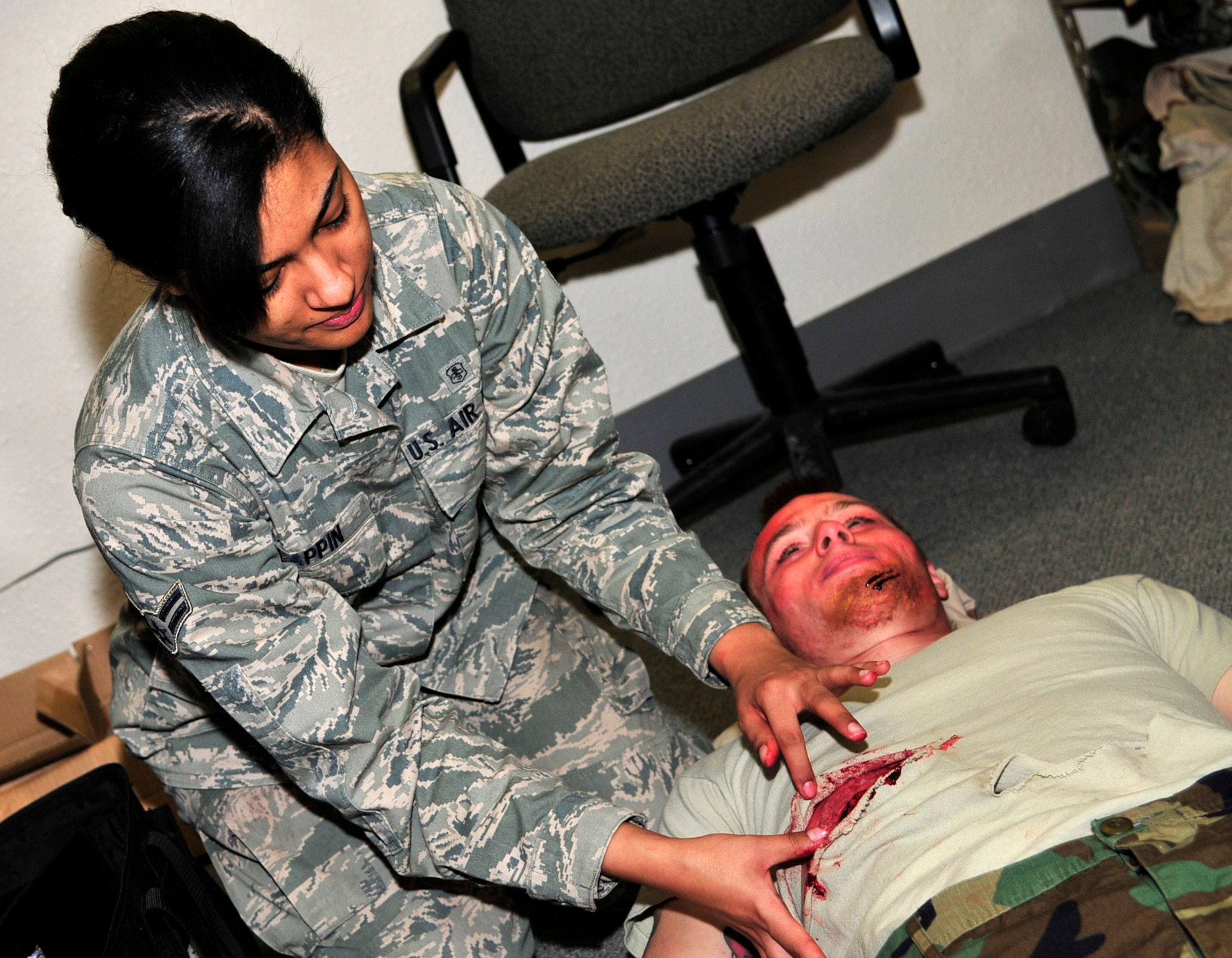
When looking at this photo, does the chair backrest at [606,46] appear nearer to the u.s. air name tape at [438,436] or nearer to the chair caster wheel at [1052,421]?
the chair caster wheel at [1052,421]

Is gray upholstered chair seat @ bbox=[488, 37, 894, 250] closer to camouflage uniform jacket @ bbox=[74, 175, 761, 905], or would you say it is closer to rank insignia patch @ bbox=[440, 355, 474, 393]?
camouflage uniform jacket @ bbox=[74, 175, 761, 905]

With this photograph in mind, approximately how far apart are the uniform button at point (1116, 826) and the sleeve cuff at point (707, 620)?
34 cm

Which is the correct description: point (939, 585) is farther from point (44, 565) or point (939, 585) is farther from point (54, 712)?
point (44, 565)

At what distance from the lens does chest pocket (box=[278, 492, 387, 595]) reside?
111 cm

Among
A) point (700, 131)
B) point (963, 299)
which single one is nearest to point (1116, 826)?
point (700, 131)

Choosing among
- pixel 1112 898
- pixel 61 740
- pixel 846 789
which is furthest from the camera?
pixel 61 740

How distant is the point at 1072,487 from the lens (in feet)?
5.67

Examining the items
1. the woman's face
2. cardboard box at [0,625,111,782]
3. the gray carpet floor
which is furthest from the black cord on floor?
the woman's face

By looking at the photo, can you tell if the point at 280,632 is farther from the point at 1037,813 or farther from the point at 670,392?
the point at 670,392

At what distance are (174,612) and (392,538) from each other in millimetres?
279

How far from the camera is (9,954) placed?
1025 mm

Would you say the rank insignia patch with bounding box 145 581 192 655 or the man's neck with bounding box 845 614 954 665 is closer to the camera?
the rank insignia patch with bounding box 145 581 192 655

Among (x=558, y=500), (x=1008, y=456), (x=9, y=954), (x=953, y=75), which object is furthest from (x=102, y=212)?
(x=953, y=75)

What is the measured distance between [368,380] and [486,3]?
104 centimetres
